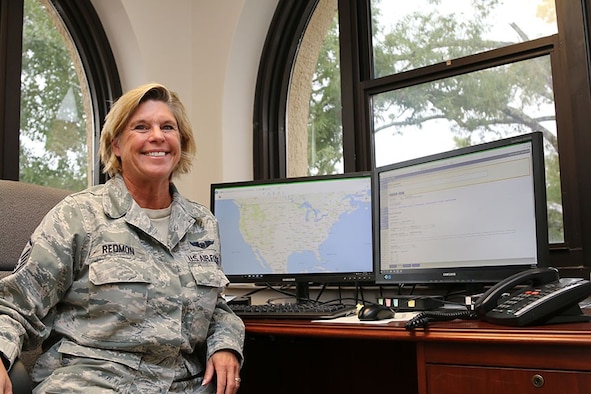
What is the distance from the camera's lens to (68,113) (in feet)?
8.85

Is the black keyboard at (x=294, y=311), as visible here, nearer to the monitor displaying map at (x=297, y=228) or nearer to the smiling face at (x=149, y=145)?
the monitor displaying map at (x=297, y=228)

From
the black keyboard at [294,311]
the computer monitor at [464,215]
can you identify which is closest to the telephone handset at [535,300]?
the computer monitor at [464,215]

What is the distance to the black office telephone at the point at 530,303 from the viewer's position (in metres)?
1.22

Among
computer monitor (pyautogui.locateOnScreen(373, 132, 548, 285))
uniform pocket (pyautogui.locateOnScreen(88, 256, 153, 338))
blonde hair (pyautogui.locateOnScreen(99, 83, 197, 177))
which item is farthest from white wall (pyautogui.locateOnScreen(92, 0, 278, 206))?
uniform pocket (pyautogui.locateOnScreen(88, 256, 153, 338))

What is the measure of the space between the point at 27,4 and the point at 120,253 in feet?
4.97

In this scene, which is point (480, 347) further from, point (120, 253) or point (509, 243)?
point (120, 253)

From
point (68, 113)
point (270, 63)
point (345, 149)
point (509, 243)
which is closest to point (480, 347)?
point (509, 243)

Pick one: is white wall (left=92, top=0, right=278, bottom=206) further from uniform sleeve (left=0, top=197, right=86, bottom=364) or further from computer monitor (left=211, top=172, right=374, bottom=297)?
uniform sleeve (left=0, top=197, right=86, bottom=364)

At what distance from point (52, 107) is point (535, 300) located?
206 centimetres

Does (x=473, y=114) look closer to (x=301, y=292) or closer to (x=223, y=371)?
(x=301, y=292)

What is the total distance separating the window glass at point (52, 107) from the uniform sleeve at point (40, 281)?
1.13m

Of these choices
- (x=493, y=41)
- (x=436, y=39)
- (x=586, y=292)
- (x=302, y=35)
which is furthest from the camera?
(x=302, y=35)

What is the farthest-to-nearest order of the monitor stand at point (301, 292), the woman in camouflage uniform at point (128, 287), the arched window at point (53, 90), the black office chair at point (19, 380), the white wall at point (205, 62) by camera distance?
1. the white wall at point (205, 62)
2. the arched window at point (53, 90)
3. the monitor stand at point (301, 292)
4. the woman in camouflage uniform at point (128, 287)
5. the black office chair at point (19, 380)

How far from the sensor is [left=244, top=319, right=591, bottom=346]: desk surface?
3.75ft
